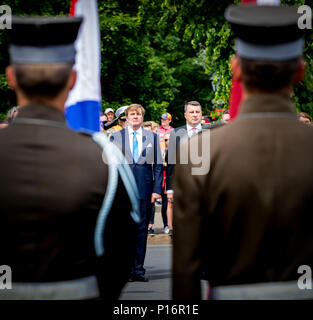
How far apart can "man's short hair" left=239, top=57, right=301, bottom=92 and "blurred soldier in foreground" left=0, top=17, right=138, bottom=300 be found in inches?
25.8

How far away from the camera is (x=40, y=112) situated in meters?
3.30

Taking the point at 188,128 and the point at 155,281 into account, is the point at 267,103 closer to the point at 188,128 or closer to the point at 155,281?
the point at 155,281

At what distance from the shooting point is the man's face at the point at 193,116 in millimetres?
11578

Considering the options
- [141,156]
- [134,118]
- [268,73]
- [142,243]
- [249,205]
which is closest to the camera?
[249,205]

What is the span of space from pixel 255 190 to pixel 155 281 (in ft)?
23.2

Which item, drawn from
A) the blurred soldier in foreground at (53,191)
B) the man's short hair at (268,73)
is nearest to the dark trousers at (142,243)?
the blurred soldier in foreground at (53,191)

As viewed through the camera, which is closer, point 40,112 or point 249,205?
point 249,205

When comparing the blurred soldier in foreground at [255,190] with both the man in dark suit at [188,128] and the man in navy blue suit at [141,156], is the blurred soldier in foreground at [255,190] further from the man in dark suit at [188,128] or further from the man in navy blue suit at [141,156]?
the man in dark suit at [188,128]

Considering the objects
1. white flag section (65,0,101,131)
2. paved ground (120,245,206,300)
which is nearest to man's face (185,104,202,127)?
paved ground (120,245,206,300)

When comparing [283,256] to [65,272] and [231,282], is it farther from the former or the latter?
[65,272]

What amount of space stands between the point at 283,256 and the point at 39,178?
1.00 meters

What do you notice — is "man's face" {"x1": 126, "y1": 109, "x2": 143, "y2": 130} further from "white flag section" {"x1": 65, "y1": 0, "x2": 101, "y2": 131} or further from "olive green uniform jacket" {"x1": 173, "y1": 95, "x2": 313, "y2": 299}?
"olive green uniform jacket" {"x1": 173, "y1": 95, "x2": 313, "y2": 299}

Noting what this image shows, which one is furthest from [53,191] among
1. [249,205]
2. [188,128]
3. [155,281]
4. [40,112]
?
[188,128]

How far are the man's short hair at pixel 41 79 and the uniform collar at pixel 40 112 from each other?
0.15ft
